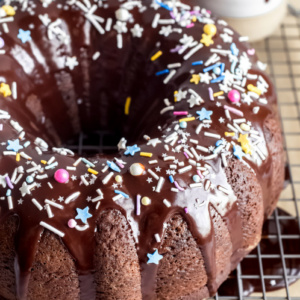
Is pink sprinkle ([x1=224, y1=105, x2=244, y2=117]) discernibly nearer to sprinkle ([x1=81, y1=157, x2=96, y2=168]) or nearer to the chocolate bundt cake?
the chocolate bundt cake

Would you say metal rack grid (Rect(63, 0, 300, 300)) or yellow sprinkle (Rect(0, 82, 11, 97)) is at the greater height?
yellow sprinkle (Rect(0, 82, 11, 97))

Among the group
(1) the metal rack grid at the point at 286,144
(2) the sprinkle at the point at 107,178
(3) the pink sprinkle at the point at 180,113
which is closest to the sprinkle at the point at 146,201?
(2) the sprinkle at the point at 107,178

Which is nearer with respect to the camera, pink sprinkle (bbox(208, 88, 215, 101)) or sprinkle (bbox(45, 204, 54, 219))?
sprinkle (bbox(45, 204, 54, 219))

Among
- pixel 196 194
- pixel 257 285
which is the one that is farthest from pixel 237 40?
pixel 257 285

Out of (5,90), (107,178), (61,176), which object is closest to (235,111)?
(107,178)

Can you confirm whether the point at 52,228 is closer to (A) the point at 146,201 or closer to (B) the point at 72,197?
(B) the point at 72,197

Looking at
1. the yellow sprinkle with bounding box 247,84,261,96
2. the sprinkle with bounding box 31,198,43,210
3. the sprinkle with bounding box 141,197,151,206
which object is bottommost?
the sprinkle with bounding box 141,197,151,206

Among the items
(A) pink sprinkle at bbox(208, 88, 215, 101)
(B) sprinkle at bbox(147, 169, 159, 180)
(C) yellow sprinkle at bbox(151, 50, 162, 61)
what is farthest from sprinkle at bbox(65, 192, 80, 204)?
(C) yellow sprinkle at bbox(151, 50, 162, 61)
